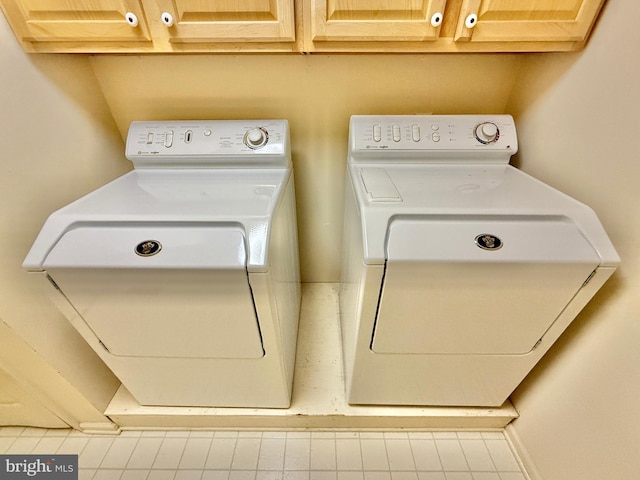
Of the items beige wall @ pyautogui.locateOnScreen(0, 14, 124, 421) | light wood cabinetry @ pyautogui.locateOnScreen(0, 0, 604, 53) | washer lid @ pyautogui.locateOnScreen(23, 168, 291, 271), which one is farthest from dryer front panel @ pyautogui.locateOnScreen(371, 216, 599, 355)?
beige wall @ pyautogui.locateOnScreen(0, 14, 124, 421)

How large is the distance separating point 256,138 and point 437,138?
713 mm

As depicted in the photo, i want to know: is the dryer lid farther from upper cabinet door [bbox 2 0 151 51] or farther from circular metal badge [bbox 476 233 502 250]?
upper cabinet door [bbox 2 0 151 51]

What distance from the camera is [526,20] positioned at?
3.00ft

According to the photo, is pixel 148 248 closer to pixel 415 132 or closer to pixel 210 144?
pixel 210 144

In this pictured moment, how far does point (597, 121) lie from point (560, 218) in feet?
1.09

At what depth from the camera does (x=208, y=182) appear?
114cm

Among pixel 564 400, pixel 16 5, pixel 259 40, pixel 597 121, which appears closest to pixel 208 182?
pixel 259 40

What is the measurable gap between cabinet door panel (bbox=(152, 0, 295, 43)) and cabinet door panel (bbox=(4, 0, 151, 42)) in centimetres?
8

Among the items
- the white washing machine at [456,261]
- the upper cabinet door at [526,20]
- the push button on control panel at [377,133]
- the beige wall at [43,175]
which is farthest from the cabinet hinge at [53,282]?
the upper cabinet door at [526,20]

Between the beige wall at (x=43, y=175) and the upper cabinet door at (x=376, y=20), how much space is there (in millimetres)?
911

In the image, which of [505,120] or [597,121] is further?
[505,120]

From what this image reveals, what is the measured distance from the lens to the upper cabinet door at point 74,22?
2.93ft

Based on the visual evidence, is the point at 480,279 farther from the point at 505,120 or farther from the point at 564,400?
the point at 505,120

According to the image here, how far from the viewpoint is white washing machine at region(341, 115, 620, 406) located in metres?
0.79
